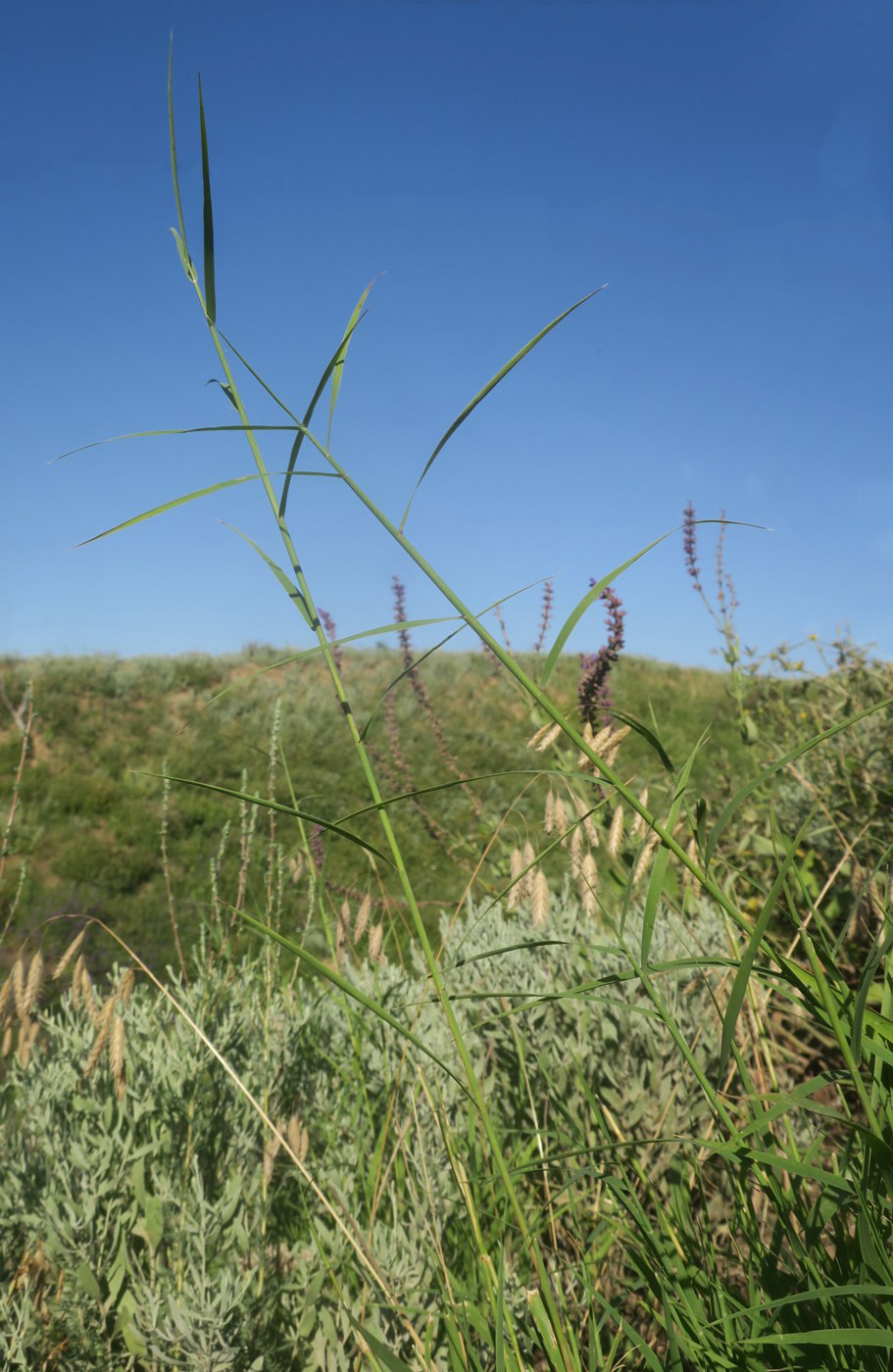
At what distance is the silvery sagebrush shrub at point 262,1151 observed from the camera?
1561mm

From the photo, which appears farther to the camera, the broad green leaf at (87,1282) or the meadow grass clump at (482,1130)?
the broad green leaf at (87,1282)

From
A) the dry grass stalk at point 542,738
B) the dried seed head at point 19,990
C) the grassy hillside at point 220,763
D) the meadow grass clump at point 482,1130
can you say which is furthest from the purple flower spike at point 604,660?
the dried seed head at point 19,990

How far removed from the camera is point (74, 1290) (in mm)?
1708

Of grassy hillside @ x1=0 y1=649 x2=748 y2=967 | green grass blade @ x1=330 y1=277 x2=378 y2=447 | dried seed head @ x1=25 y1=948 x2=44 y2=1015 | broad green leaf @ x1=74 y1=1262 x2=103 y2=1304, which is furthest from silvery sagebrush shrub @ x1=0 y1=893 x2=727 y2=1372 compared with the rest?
grassy hillside @ x1=0 y1=649 x2=748 y2=967

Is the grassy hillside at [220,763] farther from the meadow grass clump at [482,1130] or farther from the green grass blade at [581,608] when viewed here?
the green grass blade at [581,608]

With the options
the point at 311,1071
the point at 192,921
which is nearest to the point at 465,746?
→ the point at 192,921

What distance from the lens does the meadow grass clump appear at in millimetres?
905

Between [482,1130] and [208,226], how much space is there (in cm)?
165

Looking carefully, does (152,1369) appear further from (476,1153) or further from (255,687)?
(255,687)

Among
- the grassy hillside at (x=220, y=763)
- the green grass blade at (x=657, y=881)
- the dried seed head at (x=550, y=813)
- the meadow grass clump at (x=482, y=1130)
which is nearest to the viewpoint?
the green grass blade at (x=657, y=881)

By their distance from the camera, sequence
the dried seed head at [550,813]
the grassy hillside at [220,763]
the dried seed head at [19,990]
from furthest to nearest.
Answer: the grassy hillside at [220,763] < the dried seed head at [19,990] < the dried seed head at [550,813]

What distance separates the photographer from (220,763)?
10617 millimetres

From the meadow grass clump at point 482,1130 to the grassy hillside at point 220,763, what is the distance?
1.31 meters

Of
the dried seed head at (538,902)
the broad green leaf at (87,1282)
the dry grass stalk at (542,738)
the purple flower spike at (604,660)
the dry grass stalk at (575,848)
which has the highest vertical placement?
the purple flower spike at (604,660)
